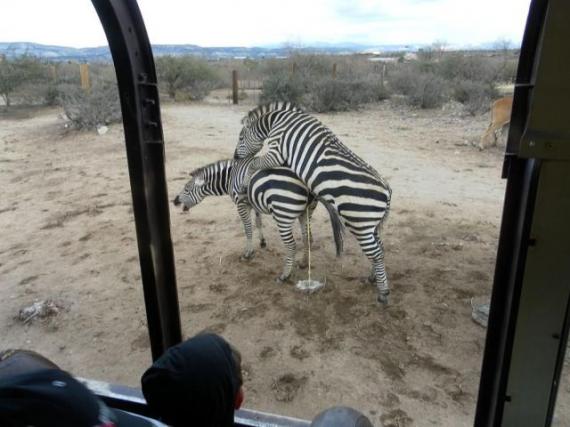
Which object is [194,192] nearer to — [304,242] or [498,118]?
[304,242]

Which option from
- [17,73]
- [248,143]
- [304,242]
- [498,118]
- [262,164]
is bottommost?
[304,242]

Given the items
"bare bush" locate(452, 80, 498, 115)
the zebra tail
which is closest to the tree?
"bare bush" locate(452, 80, 498, 115)

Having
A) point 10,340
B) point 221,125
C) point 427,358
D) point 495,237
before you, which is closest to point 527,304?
point 427,358

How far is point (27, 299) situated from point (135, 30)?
3135mm

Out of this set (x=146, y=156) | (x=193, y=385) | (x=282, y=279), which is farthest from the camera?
(x=282, y=279)

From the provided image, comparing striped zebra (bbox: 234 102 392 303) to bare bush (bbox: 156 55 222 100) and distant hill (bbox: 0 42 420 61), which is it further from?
bare bush (bbox: 156 55 222 100)

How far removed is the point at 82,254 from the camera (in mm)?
4773

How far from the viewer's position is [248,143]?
4.44m

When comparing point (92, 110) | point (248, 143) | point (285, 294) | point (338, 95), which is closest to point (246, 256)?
point (285, 294)

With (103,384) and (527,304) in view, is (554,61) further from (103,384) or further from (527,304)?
(103,384)

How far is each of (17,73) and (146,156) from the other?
1919 cm

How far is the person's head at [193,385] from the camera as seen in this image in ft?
3.70

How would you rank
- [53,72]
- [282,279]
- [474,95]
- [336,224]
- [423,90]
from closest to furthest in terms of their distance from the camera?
[336,224] → [282,279] → [474,95] → [423,90] → [53,72]

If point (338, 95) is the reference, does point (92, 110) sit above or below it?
below
